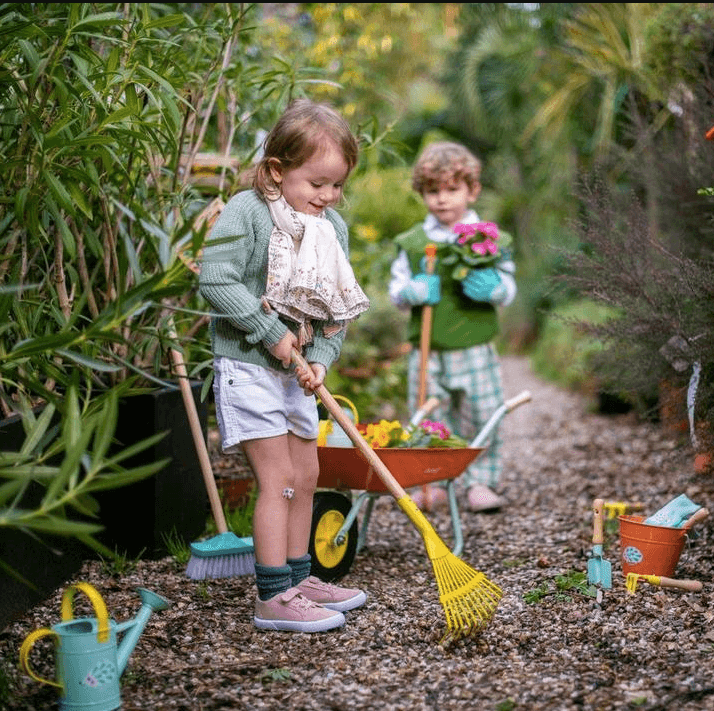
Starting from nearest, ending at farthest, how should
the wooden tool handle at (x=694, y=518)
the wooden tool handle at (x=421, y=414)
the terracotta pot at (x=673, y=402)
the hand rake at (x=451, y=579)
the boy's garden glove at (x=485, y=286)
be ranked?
the hand rake at (x=451, y=579)
the wooden tool handle at (x=694, y=518)
the terracotta pot at (x=673, y=402)
the wooden tool handle at (x=421, y=414)
the boy's garden glove at (x=485, y=286)

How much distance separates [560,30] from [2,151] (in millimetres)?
9384

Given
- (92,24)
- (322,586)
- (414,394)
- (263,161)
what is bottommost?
(322,586)

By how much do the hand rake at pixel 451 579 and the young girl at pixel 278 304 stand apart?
0.12 m

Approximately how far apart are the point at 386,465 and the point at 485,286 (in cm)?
130

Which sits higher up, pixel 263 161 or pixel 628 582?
pixel 263 161

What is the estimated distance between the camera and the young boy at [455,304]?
4066mm

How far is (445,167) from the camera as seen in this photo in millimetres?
4086

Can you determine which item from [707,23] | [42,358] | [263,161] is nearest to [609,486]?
[707,23]

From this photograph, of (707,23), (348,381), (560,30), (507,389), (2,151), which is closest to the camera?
(2,151)

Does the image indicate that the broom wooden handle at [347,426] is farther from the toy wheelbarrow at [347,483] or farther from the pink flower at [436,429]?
the pink flower at [436,429]

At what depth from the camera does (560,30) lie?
10.7 meters

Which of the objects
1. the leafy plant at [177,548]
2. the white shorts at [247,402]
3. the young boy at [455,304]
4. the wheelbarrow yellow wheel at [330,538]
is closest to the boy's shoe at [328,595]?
the wheelbarrow yellow wheel at [330,538]

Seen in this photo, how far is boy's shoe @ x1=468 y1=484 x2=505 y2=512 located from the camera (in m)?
4.04

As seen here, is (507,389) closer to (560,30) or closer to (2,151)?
(560,30)
